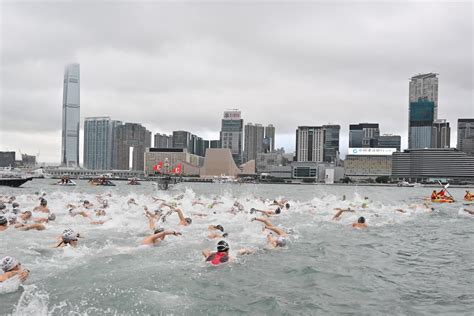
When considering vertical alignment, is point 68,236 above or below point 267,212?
above

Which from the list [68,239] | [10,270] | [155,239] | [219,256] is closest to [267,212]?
[155,239]

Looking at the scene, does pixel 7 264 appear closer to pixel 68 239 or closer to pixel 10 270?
pixel 10 270

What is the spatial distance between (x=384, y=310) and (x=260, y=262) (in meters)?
5.20

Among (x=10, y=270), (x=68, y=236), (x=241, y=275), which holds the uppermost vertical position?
(x=68, y=236)

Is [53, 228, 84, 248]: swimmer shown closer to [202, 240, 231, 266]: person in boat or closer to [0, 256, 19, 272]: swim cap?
[0, 256, 19, 272]: swim cap

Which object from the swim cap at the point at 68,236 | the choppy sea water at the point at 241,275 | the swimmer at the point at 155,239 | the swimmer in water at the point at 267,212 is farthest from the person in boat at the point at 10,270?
the swimmer in water at the point at 267,212

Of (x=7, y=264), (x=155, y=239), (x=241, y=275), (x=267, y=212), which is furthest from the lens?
(x=267, y=212)

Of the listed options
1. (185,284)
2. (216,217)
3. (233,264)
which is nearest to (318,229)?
(216,217)

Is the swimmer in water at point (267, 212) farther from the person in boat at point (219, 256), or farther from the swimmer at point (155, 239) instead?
the person in boat at point (219, 256)

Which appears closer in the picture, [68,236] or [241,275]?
[241,275]

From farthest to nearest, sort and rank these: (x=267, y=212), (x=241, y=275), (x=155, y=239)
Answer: (x=267, y=212) → (x=155, y=239) → (x=241, y=275)

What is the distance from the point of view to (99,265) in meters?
12.9

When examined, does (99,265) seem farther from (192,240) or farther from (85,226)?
(85,226)

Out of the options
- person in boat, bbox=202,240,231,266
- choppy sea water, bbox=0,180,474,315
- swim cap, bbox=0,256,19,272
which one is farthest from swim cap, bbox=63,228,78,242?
person in boat, bbox=202,240,231,266
